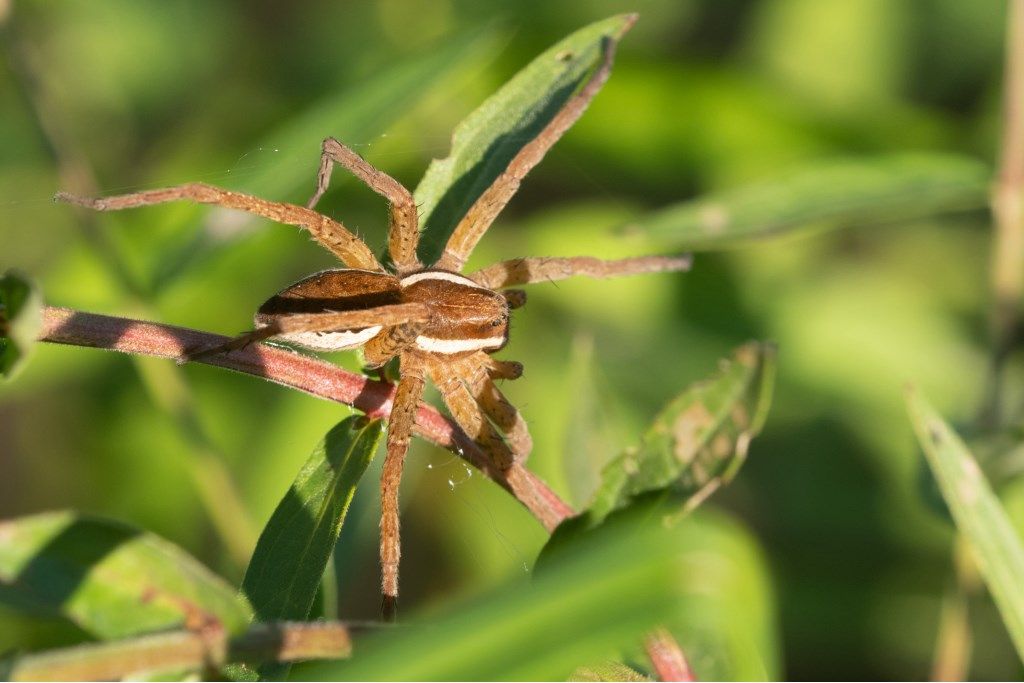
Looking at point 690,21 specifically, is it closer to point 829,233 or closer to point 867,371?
point 829,233

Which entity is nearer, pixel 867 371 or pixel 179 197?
pixel 179 197

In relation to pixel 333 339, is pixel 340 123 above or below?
above

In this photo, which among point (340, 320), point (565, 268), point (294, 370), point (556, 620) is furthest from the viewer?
point (565, 268)

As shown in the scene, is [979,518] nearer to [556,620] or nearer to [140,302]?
[556,620]

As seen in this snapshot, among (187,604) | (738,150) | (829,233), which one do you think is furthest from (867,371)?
(187,604)

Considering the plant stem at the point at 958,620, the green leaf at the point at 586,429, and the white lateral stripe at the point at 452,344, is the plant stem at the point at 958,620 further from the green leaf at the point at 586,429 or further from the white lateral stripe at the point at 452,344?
the white lateral stripe at the point at 452,344

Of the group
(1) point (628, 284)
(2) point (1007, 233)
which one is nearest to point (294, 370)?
(2) point (1007, 233)

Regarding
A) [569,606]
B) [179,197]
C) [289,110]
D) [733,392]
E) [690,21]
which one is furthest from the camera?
[690,21]
